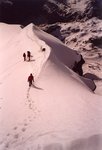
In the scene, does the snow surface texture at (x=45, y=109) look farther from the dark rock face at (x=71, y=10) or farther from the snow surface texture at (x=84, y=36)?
the dark rock face at (x=71, y=10)

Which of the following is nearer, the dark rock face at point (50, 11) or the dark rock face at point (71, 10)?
the dark rock face at point (50, 11)

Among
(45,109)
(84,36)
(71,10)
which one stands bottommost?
(84,36)

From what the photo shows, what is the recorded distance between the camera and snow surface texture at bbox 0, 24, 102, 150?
11.0m

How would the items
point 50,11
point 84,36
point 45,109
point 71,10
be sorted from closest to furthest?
point 45,109 < point 84,36 < point 50,11 < point 71,10

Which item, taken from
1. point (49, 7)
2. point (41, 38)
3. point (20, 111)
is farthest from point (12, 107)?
point (49, 7)

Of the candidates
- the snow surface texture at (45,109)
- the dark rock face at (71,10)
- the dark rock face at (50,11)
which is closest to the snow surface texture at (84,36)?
the dark rock face at (71,10)

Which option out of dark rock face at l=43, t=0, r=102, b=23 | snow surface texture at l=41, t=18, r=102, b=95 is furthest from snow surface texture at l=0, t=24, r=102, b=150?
dark rock face at l=43, t=0, r=102, b=23

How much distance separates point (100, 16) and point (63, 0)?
14.1ft

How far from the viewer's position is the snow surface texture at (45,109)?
11.0 metres

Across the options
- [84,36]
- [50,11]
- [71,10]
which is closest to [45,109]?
[84,36]

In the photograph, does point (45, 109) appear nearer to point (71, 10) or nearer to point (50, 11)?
point (50, 11)

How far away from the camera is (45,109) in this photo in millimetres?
12859

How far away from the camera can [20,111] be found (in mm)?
12844

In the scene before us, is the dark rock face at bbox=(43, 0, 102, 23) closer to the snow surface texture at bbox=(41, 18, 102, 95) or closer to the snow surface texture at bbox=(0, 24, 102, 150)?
the snow surface texture at bbox=(41, 18, 102, 95)
